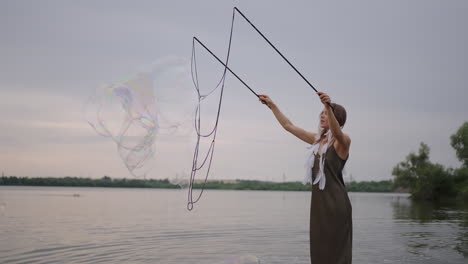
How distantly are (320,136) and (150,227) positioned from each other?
17509 mm

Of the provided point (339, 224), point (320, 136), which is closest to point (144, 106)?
point (320, 136)

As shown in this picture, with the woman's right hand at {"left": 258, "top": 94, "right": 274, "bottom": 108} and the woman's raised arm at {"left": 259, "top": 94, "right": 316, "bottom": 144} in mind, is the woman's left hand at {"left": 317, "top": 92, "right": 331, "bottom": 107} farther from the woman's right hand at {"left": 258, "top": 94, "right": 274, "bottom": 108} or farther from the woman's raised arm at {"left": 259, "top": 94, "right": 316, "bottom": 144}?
the woman's right hand at {"left": 258, "top": 94, "right": 274, "bottom": 108}

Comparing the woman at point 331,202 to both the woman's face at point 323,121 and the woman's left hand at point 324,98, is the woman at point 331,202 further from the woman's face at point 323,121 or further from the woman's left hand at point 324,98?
the woman's left hand at point 324,98

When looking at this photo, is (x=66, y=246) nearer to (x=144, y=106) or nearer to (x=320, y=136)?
(x=144, y=106)

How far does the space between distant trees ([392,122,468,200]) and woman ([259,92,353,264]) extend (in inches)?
2791

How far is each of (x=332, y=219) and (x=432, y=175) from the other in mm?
74416

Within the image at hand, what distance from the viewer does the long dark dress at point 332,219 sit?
4.36 meters

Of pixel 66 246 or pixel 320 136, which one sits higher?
pixel 320 136

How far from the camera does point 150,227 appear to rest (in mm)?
20922

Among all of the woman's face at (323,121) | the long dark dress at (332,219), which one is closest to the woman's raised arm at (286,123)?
the woman's face at (323,121)

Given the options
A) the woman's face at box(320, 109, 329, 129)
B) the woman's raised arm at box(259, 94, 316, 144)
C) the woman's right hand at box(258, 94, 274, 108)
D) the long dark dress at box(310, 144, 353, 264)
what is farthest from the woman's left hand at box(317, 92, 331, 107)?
the woman's right hand at box(258, 94, 274, 108)

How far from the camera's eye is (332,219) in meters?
4.37

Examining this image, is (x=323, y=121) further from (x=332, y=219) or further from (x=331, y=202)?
(x=332, y=219)

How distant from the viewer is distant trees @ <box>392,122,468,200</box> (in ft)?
227
